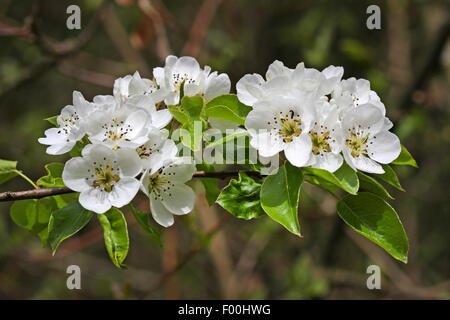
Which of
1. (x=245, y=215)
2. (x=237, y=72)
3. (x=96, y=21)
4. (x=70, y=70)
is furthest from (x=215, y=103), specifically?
(x=237, y=72)

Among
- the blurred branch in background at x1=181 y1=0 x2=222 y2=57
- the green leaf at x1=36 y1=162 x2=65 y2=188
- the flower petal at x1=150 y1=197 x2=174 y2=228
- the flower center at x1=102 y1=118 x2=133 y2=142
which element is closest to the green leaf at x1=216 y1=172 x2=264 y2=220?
the flower petal at x1=150 y1=197 x2=174 y2=228

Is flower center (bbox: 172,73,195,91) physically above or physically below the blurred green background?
below

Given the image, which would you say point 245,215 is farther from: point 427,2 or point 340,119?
point 427,2

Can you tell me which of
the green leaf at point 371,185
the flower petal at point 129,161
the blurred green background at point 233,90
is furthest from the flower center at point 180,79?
the blurred green background at point 233,90

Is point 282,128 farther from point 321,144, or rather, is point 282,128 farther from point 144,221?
point 144,221

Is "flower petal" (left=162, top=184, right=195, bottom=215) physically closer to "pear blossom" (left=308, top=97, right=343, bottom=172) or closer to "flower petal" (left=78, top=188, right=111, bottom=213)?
"flower petal" (left=78, top=188, right=111, bottom=213)

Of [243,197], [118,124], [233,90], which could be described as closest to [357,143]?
[243,197]
